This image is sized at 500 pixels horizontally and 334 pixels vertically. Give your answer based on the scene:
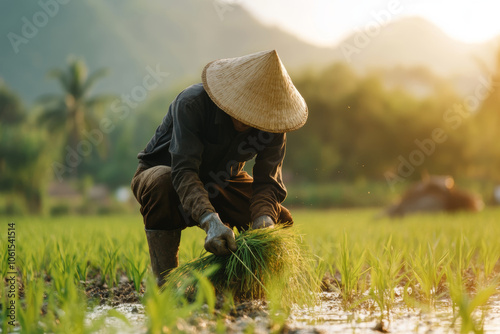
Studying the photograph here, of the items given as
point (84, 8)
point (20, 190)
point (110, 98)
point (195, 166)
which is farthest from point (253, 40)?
point (195, 166)

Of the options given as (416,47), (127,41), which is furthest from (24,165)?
(127,41)

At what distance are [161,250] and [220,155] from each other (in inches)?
23.1

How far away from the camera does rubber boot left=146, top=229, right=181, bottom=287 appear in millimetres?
2521

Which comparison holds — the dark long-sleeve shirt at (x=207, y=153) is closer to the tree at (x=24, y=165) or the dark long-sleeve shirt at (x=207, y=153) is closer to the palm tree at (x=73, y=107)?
the tree at (x=24, y=165)

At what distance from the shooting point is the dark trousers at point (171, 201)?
2.46 metres

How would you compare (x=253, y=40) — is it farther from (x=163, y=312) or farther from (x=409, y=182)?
(x=163, y=312)

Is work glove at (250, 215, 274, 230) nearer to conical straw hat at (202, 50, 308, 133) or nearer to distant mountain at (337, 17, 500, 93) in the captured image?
conical straw hat at (202, 50, 308, 133)

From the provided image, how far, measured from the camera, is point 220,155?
2602mm

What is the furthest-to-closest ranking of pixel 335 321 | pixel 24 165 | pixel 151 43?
pixel 151 43 < pixel 24 165 < pixel 335 321

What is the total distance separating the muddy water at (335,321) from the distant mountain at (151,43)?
103080mm

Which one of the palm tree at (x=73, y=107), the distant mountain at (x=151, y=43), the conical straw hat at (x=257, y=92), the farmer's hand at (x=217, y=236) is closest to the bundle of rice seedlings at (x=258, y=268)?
the farmer's hand at (x=217, y=236)
